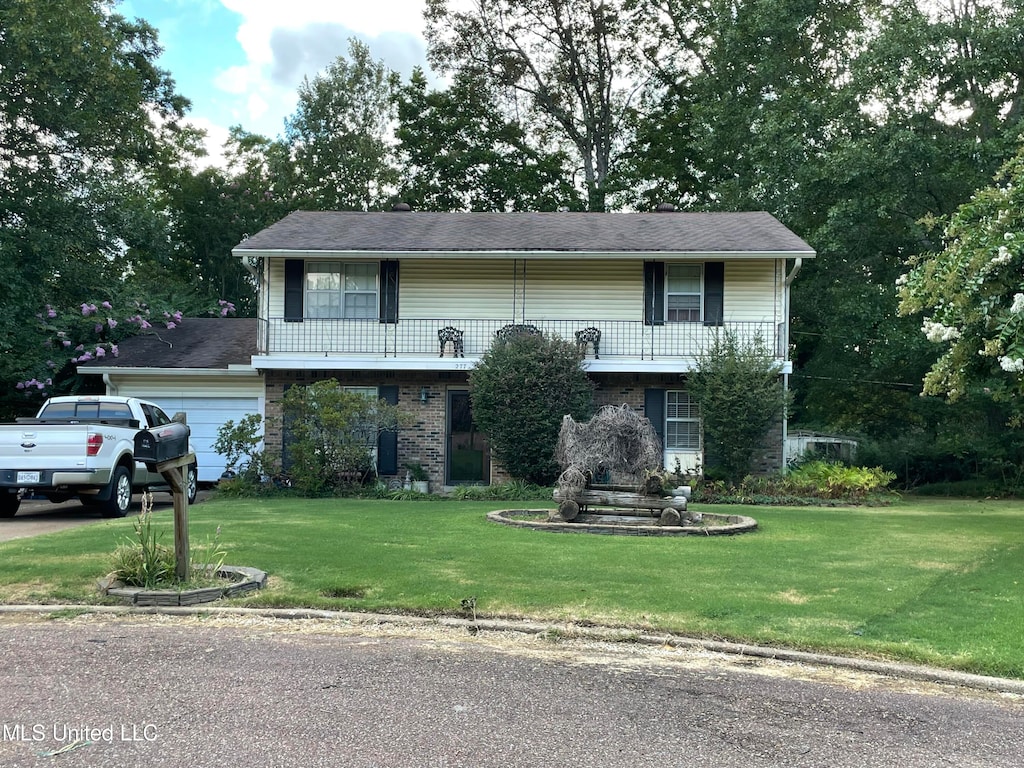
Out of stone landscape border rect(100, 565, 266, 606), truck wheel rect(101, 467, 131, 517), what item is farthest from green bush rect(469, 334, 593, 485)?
stone landscape border rect(100, 565, 266, 606)

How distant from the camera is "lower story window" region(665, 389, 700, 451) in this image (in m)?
19.2

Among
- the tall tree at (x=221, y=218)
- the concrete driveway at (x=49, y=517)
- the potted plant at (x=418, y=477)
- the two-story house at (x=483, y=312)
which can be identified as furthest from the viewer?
the tall tree at (x=221, y=218)

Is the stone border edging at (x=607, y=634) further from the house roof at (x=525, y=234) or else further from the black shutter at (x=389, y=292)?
the black shutter at (x=389, y=292)

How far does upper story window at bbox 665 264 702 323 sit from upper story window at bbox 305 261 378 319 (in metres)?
6.34

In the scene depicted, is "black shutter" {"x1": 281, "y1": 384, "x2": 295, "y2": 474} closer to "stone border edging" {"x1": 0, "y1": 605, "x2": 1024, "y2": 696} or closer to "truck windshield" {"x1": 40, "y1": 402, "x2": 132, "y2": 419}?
"truck windshield" {"x1": 40, "y1": 402, "x2": 132, "y2": 419}

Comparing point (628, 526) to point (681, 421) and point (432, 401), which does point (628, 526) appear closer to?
point (681, 421)

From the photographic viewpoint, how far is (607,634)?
649 centimetres

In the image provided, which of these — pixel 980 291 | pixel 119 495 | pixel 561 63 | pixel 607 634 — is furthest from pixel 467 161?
pixel 607 634

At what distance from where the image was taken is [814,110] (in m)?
24.0

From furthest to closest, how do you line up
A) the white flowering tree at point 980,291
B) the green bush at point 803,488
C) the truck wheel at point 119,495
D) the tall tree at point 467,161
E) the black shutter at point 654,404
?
the tall tree at point 467,161
the black shutter at point 654,404
the green bush at point 803,488
the truck wheel at point 119,495
the white flowering tree at point 980,291

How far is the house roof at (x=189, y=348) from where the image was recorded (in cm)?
2028

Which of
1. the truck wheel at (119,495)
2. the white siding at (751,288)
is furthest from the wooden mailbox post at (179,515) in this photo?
the white siding at (751,288)

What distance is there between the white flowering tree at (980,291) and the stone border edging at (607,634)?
457cm

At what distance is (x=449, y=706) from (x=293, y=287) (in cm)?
1593
